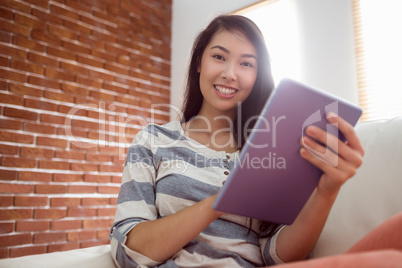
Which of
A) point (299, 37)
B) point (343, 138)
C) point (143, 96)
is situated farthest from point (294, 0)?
point (343, 138)

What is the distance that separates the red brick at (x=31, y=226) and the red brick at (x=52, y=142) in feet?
1.69

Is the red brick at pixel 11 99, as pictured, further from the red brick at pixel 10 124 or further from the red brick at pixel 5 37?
the red brick at pixel 5 37

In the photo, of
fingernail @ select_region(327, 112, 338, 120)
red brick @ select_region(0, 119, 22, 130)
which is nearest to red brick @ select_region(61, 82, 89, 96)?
red brick @ select_region(0, 119, 22, 130)

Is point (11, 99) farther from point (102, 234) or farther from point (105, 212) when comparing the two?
point (102, 234)

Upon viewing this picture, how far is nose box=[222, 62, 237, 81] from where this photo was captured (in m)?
0.98

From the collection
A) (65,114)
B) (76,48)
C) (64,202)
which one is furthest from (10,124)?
(76,48)

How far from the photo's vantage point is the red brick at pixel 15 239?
6.79ft

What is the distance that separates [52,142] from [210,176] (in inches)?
69.9

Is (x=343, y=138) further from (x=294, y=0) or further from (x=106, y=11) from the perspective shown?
(x=106, y=11)

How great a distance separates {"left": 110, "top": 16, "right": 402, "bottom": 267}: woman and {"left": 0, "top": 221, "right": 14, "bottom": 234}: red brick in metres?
1.59

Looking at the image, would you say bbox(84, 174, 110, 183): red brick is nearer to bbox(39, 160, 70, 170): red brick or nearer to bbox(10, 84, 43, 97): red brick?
bbox(39, 160, 70, 170): red brick

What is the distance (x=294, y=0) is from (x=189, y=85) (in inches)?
70.9

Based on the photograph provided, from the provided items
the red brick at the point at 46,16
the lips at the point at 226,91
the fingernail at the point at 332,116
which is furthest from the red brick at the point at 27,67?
the fingernail at the point at 332,116

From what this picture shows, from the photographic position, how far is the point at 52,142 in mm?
2326
